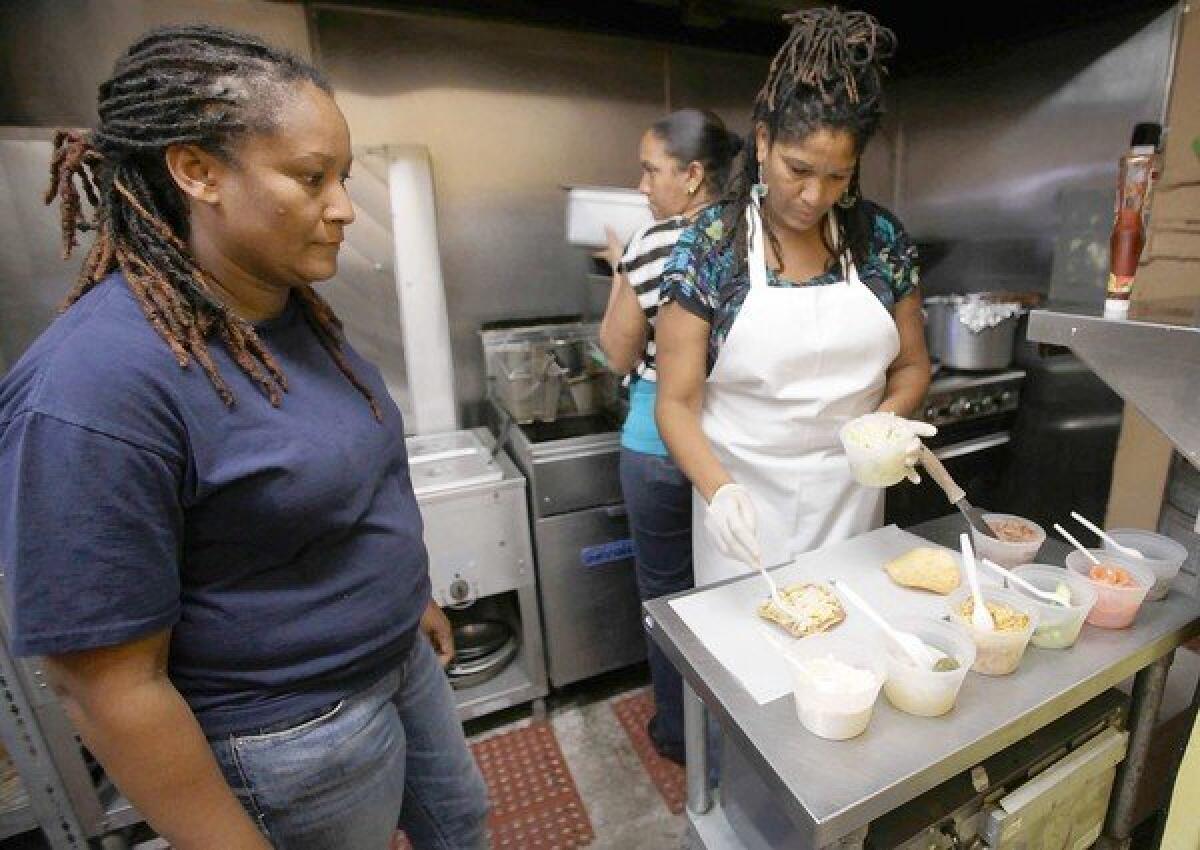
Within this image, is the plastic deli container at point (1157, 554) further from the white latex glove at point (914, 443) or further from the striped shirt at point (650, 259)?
the striped shirt at point (650, 259)

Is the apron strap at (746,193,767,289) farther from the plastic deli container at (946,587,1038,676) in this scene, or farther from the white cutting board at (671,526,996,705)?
the plastic deli container at (946,587,1038,676)

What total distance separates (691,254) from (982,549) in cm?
81

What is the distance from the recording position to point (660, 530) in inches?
71.1

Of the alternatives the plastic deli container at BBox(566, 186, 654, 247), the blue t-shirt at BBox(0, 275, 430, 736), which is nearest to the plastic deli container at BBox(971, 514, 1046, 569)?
the blue t-shirt at BBox(0, 275, 430, 736)

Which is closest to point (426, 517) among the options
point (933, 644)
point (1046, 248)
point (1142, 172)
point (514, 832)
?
point (514, 832)

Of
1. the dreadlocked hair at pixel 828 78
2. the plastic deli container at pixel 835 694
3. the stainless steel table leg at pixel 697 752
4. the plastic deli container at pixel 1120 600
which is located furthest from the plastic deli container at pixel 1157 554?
the dreadlocked hair at pixel 828 78

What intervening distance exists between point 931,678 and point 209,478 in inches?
36.9

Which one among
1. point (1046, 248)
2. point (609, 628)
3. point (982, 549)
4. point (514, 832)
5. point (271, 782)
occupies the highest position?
point (1046, 248)

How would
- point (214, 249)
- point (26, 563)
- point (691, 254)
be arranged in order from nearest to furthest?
point (26, 563), point (214, 249), point (691, 254)

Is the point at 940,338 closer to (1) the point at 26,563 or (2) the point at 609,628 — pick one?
(2) the point at 609,628

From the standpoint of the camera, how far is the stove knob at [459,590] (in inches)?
79.7

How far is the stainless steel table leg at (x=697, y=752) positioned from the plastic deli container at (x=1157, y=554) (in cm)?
78

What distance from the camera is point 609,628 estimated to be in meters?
2.24

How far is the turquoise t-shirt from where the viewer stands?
67.9 inches
